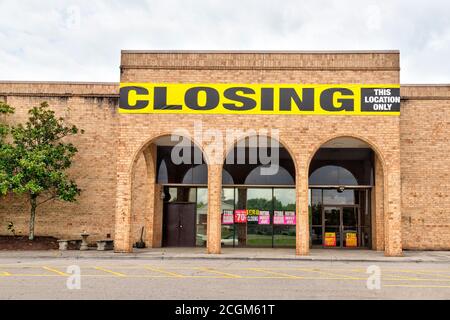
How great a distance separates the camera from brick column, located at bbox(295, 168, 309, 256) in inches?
759

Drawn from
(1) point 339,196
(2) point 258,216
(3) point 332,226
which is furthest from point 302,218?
(1) point 339,196

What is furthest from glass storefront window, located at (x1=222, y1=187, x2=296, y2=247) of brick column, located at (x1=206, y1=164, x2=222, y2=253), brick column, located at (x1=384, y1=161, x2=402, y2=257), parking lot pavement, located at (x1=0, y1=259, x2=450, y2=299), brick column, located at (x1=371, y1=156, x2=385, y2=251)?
parking lot pavement, located at (x1=0, y1=259, x2=450, y2=299)

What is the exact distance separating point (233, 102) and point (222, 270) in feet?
26.2

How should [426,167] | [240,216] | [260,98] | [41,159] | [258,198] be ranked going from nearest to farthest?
[260,98]
[41,159]
[426,167]
[240,216]
[258,198]

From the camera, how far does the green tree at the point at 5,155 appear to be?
20438 mm

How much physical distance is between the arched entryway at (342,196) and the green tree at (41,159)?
1109 cm

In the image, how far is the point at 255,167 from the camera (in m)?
23.8

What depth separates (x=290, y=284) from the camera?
11.2 m

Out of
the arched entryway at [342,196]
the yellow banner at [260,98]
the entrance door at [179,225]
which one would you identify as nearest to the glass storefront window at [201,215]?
the entrance door at [179,225]

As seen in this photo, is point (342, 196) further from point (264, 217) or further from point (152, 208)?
point (152, 208)

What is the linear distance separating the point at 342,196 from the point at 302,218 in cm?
490

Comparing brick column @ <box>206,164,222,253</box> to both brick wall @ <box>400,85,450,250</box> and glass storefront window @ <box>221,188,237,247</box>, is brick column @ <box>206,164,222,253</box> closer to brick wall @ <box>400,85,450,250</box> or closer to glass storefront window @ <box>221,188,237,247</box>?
glass storefront window @ <box>221,188,237,247</box>
